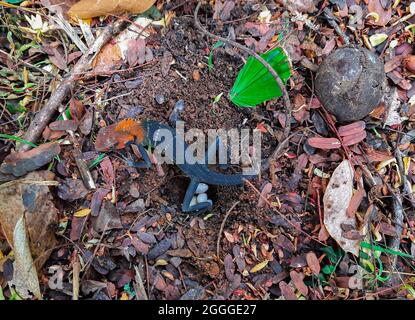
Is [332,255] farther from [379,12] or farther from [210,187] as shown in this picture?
[379,12]

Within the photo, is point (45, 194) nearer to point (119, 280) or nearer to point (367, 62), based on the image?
point (119, 280)

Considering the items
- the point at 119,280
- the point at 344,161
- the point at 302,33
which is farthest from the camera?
the point at 302,33

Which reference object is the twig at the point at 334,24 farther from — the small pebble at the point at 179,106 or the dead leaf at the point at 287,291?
the dead leaf at the point at 287,291

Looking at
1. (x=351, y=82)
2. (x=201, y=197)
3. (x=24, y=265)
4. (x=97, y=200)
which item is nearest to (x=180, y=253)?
(x=201, y=197)

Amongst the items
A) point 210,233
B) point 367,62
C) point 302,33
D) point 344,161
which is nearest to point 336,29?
point 302,33

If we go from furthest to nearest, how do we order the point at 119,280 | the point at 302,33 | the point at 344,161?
the point at 302,33 < the point at 344,161 < the point at 119,280

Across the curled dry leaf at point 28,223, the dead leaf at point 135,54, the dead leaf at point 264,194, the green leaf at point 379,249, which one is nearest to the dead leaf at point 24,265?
the curled dry leaf at point 28,223

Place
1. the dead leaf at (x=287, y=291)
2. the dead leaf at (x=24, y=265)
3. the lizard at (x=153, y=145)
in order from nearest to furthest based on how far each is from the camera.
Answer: the dead leaf at (x=24, y=265), the dead leaf at (x=287, y=291), the lizard at (x=153, y=145)
